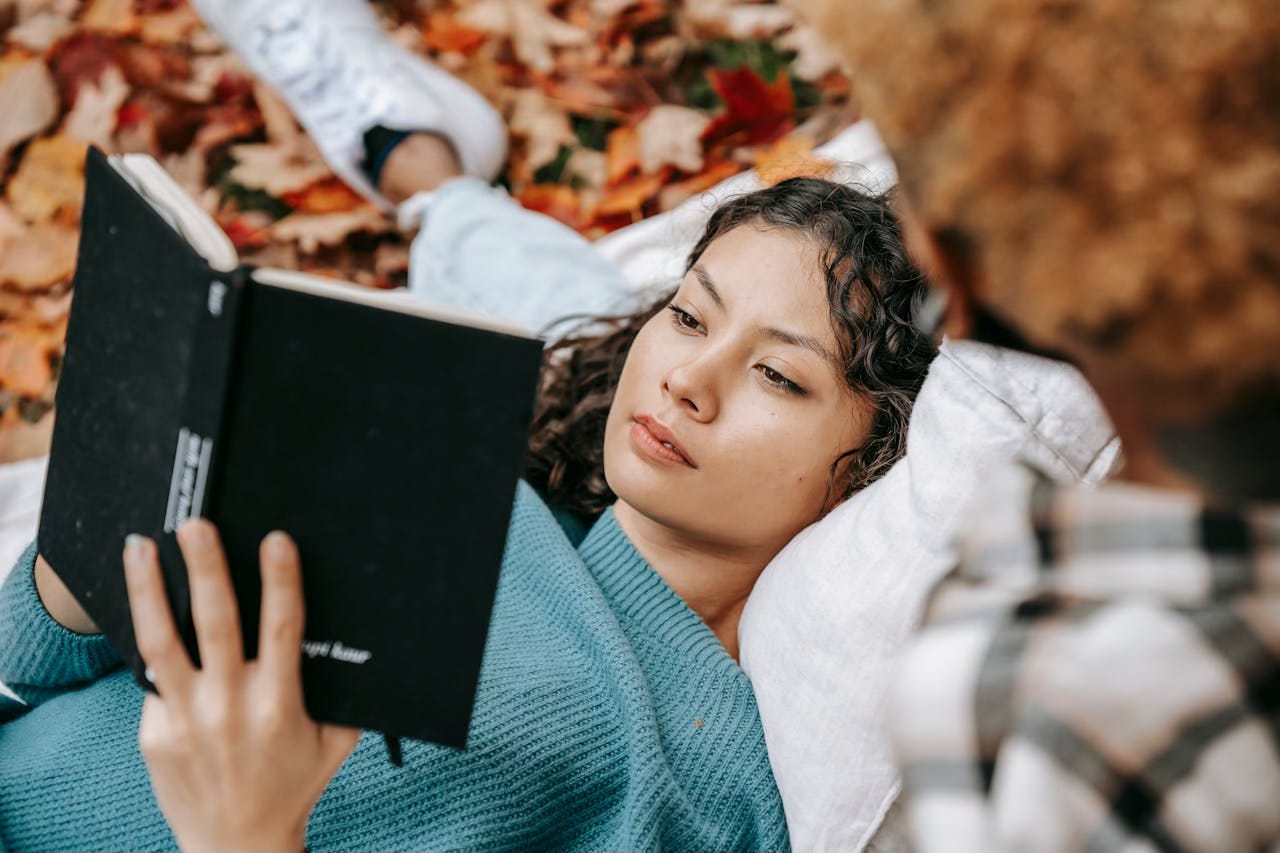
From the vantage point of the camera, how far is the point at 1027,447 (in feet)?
3.59

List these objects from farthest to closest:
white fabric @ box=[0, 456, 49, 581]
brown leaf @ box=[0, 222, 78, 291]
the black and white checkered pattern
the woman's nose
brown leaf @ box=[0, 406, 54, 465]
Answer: brown leaf @ box=[0, 222, 78, 291]
brown leaf @ box=[0, 406, 54, 465]
white fabric @ box=[0, 456, 49, 581]
the woman's nose
the black and white checkered pattern

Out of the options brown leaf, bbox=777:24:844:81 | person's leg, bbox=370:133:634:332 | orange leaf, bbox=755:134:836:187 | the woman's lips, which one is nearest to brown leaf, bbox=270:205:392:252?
person's leg, bbox=370:133:634:332

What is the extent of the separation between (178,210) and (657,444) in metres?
0.65

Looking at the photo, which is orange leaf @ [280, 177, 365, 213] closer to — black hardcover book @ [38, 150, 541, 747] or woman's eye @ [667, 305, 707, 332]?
woman's eye @ [667, 305, 707, 332]

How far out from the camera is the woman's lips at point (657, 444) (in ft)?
4.15

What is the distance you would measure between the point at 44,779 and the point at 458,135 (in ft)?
4.59

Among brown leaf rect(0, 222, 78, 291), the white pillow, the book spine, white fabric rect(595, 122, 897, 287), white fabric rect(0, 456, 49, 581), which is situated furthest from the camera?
brown leaf rect(0, 222, 78, 291)

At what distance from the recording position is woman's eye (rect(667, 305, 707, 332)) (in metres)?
1.35

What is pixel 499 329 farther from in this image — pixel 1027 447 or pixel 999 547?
pixel 1027 447

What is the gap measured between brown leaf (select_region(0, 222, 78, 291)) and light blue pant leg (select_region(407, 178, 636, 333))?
634 millimetres

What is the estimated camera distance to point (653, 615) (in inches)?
55.1

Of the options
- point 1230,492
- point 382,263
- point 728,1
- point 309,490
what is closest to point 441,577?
point 309,490

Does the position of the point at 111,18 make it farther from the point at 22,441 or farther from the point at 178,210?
the point at 178,210

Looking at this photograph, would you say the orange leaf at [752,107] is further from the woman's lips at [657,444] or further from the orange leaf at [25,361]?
the orange leaf at [25,361]
